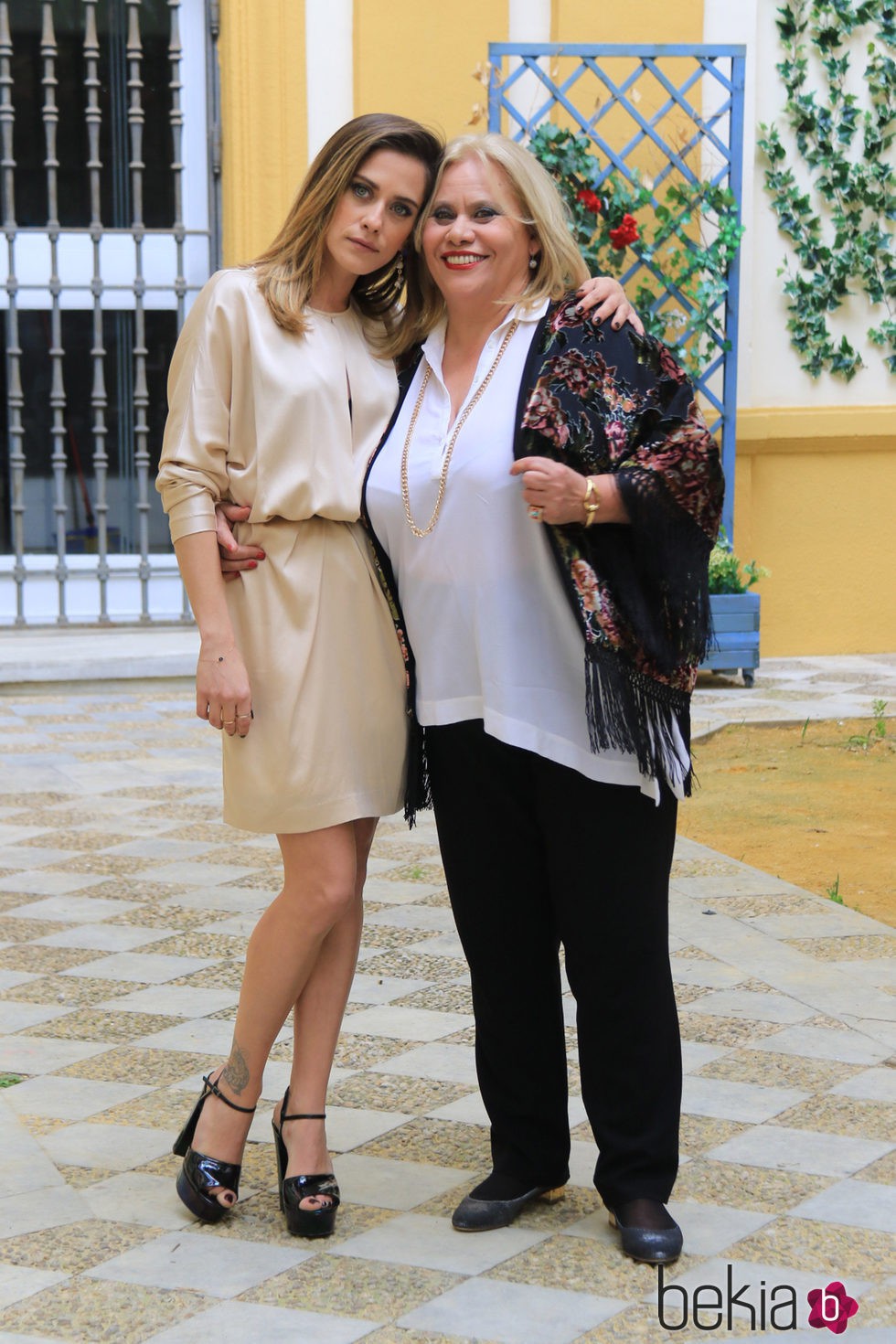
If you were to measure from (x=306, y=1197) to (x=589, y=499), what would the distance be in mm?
1118

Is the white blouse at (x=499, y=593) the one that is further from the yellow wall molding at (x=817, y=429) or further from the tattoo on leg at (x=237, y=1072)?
the yellow wall molding at (x=817, y=429)

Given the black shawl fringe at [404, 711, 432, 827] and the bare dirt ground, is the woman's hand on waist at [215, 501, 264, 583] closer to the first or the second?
the black shawl fringe at [404, 711, 432, 827]

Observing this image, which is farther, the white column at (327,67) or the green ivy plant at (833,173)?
the green ivy plant at (833,173)

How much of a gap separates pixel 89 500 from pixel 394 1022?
17.8 ft

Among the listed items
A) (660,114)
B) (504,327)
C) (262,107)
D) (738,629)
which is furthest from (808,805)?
(262,107)

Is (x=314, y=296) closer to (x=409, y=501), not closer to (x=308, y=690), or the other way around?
(x=409, y=501)

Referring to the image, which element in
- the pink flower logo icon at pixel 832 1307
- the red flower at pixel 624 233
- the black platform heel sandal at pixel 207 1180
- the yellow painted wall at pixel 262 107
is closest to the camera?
the pink flower logo icon at pixel 832 1307

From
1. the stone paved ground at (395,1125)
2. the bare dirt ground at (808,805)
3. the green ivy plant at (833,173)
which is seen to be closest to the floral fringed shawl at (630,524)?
the stone paved ground at (395,1125)

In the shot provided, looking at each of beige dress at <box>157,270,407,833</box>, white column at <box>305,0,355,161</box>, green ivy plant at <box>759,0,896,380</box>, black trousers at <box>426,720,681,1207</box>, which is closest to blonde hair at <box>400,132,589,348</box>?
beige dress at <box>157,270,407,833</box>

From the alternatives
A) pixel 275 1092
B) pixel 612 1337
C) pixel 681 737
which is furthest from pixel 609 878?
pixel 275 1092

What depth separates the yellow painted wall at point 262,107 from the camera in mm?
7578

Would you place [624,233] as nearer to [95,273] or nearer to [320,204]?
[95,273]

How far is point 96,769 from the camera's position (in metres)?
5.93
